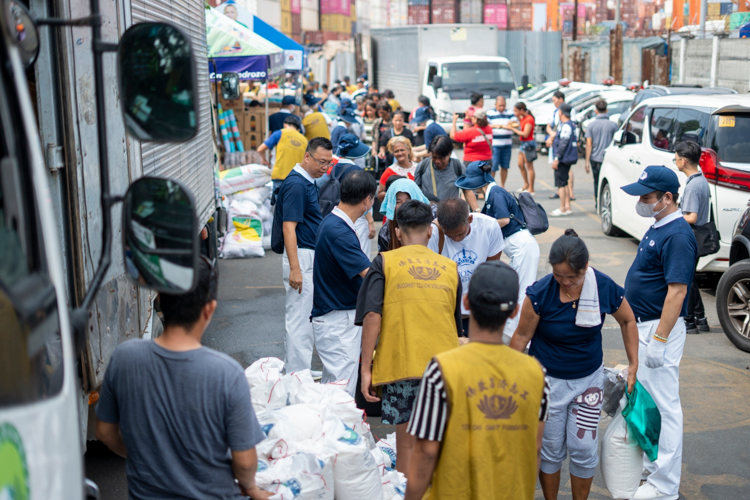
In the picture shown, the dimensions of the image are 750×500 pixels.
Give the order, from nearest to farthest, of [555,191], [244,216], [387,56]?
[244,216] → [555,191] → [387,56]

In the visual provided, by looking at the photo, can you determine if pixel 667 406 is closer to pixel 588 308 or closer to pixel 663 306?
pixel 663 306

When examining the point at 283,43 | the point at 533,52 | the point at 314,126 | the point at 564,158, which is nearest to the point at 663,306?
the point at 564,158

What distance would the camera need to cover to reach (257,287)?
952cm

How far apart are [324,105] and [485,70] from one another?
516 centimetres

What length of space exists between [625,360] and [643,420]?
2.87 metres

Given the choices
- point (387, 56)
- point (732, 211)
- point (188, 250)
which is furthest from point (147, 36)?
point (387, 56)

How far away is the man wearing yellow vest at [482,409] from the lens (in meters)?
2.68

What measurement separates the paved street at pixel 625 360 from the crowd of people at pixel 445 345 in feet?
1.56

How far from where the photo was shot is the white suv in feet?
25.8

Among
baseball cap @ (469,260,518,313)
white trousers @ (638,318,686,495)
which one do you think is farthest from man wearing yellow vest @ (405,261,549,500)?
white trousers @ (638,318,686,495)

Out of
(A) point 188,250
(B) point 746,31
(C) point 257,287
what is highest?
(B) point 746,31

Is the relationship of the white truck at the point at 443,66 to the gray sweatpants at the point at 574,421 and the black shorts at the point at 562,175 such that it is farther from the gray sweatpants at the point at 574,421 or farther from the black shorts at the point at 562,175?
the gray sweatpants at the point at 574,421

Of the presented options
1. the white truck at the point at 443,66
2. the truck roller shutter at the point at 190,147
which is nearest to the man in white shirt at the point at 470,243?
the truck roller shutter at the point at 190,147

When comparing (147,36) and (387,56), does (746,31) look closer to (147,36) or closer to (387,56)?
(387,56)
